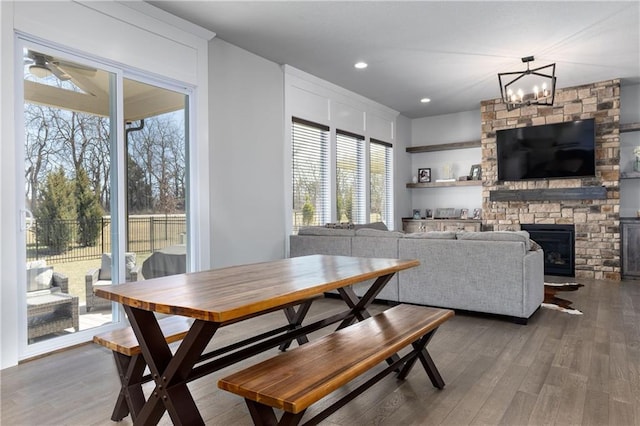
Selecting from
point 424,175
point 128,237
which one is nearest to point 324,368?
point 128,237

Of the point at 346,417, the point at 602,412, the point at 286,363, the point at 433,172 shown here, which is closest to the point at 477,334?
the point at 602,412

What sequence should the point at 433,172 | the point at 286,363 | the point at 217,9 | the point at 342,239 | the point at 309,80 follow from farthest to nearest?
the point at 433,172, the point at 309,80, the point at 342,239, the point at 217,9, the point at 286,363

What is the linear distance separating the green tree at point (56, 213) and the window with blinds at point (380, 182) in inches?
187

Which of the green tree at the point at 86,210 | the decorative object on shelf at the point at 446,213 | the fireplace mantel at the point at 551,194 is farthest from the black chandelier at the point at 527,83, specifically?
the green tree at the point at 86,210

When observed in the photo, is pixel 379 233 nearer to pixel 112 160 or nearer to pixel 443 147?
pixel 112 160

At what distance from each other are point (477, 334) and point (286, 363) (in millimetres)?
2214

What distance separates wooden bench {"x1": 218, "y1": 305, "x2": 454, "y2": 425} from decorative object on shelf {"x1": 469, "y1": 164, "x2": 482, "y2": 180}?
5.54 m

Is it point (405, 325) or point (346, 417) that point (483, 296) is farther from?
point (346, 417)

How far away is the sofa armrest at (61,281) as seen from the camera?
3116 millimetres

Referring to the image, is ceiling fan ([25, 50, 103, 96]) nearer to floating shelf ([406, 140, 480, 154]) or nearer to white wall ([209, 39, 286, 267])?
white wall ([209, 39, 286, 267])

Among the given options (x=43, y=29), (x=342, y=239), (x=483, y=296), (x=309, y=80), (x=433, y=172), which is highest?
(x=309, y=80)

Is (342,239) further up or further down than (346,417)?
further up

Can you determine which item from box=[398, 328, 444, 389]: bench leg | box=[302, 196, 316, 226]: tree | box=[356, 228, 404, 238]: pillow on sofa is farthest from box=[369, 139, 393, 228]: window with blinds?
box=[398, 328, 444, 389]: bench leg

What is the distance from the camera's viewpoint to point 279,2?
139 inches
